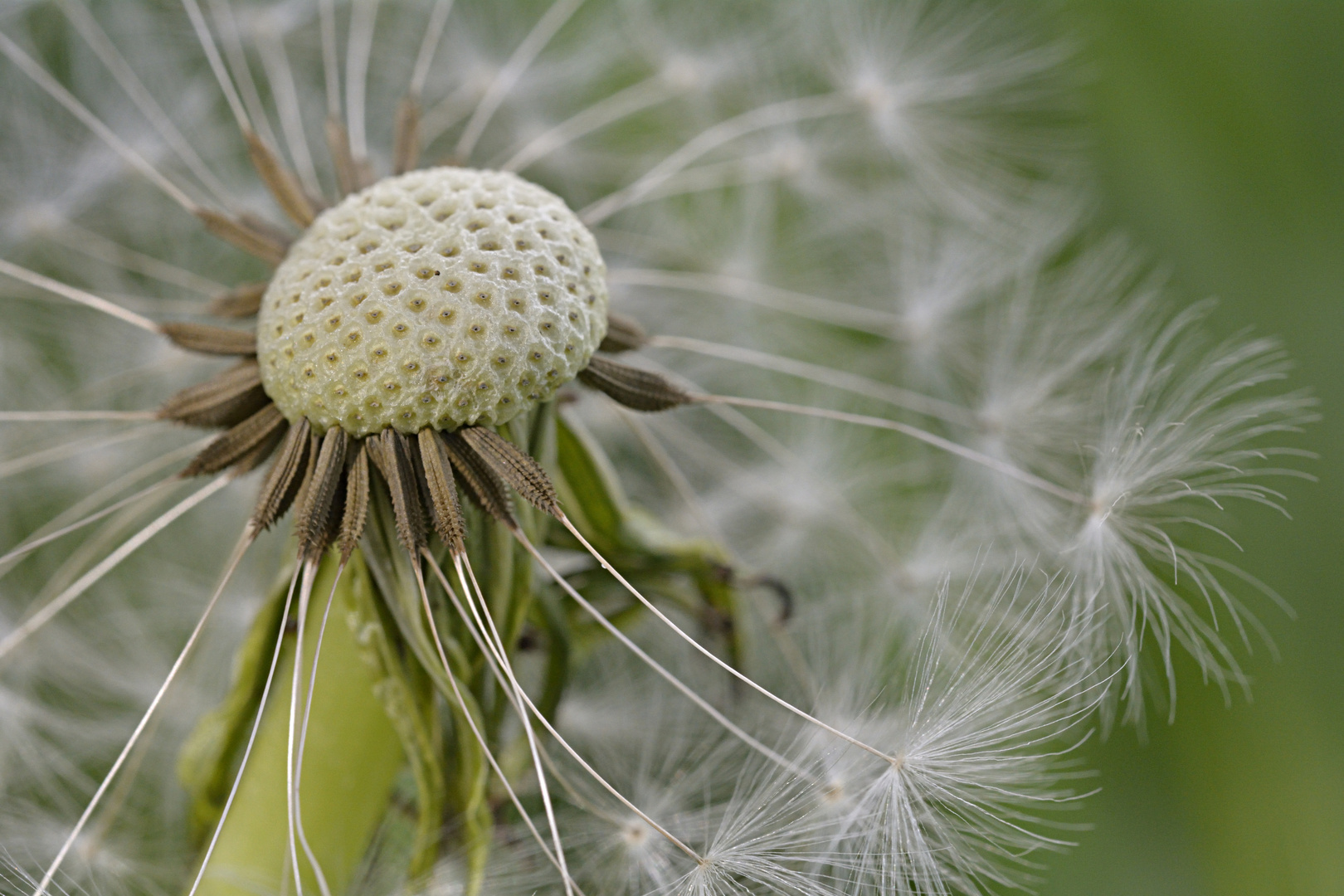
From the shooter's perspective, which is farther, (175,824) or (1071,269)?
(1071,269)

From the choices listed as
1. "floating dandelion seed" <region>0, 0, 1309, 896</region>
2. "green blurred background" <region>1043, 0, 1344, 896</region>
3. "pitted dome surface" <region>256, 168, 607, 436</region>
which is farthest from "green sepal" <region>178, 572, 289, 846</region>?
"green blurred background" <region>1043, 0, 1344, 896</region>

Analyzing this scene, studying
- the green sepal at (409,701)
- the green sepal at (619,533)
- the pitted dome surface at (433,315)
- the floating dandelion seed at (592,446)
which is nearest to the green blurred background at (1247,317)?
the floating dandelion seed at (592,446)

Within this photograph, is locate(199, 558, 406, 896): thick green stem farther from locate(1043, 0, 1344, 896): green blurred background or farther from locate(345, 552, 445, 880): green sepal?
locate(1043, 0, 1344, 896): green blurred background

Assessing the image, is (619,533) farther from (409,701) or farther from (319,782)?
(319,782)

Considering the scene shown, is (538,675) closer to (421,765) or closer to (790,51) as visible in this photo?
(421,765)

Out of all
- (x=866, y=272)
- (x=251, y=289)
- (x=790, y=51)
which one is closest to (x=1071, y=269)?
(x=866, y=272)

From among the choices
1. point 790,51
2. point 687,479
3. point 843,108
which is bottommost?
point 687,479

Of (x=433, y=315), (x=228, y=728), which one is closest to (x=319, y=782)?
(x=228, y=728)
